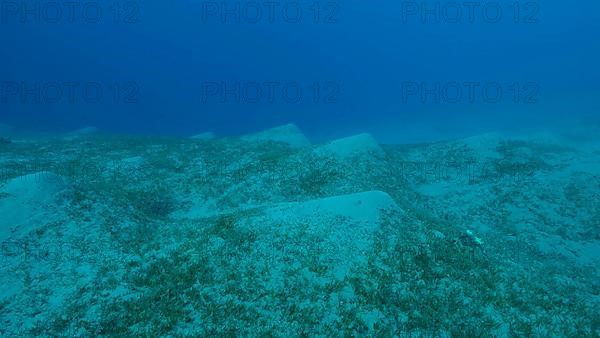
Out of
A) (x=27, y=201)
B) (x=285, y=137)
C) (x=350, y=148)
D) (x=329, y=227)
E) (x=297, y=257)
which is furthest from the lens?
(x=285, y=137)

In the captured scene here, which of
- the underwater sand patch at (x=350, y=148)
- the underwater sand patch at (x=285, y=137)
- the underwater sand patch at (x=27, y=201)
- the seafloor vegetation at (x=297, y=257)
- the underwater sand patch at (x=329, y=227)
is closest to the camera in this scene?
the seafloor vegetation at (x=297, y=257)

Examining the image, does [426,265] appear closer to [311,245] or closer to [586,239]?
[311,245]

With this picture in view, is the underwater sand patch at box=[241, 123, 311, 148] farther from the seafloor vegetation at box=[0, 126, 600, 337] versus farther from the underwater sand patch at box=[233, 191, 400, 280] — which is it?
the underwater sand patch at box=[233, 191, 400, 280]

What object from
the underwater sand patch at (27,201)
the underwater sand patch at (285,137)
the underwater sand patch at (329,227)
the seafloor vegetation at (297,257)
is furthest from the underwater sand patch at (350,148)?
the underwater sand patch at (27,201)

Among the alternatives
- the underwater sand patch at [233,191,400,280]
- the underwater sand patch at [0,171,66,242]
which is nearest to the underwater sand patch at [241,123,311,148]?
the underwater sand patch at [233,191,400,280]

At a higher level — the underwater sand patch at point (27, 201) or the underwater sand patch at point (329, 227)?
the underwater sand patch at point (27, 201)

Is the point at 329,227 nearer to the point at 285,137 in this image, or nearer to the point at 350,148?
the point at 350,148

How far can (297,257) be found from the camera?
1359cm

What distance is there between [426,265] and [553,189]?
18.3 meters

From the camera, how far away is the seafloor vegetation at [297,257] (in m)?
11.1

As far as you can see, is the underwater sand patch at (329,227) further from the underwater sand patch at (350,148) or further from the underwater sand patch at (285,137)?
the underwater sand patch at (285,137)

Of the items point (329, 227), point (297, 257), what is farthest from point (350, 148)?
point (297, 257)

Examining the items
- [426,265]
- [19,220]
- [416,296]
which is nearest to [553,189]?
[426,265]

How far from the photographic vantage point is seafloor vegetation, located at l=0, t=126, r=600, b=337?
11125 mm
